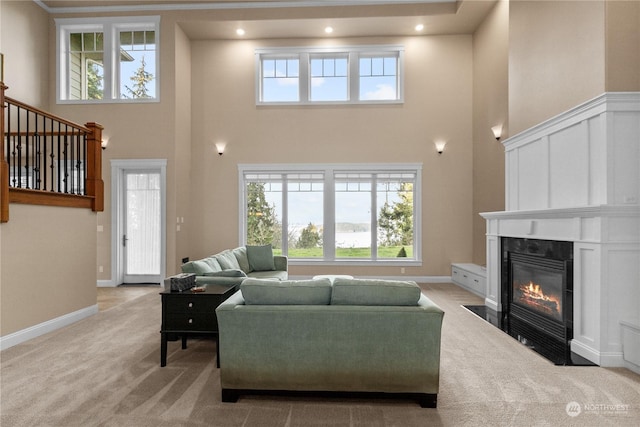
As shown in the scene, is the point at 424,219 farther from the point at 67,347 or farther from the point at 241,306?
the point at 67,347

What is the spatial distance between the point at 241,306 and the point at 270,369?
1.62 ft

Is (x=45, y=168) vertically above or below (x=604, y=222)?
above

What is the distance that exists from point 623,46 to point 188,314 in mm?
4817

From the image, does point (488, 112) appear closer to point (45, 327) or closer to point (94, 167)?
point (94, 167)

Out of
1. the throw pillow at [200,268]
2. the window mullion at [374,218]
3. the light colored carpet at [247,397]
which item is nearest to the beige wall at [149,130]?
the throw pillow at [200,268]

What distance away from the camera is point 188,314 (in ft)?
11.1

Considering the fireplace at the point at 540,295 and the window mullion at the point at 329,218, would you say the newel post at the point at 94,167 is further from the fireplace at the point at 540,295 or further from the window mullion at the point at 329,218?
the fireplace at the point at 540,295

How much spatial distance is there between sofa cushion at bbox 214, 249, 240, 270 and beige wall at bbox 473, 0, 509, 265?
4585 millimetres

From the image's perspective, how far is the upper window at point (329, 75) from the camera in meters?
7.88

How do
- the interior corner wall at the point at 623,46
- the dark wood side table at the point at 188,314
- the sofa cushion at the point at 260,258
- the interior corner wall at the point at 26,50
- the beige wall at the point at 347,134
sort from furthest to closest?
the beige wall at the point at 347,134 < the interior corner wall at the point at 26,50 < the sofa cushion at the point at 260,258 < the interior corner wall at the point at 623,46 < the dark wood side table at the point at 188,314

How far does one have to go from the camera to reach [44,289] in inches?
173

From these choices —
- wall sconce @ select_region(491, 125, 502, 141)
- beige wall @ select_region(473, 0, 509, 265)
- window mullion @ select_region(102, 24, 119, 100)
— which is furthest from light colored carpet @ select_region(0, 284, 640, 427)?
window mullion @ select_region(102, 24, 119, 100)

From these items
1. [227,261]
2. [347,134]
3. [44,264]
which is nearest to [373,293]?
[227,261]

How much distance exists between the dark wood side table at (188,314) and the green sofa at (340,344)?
0.75 meters
